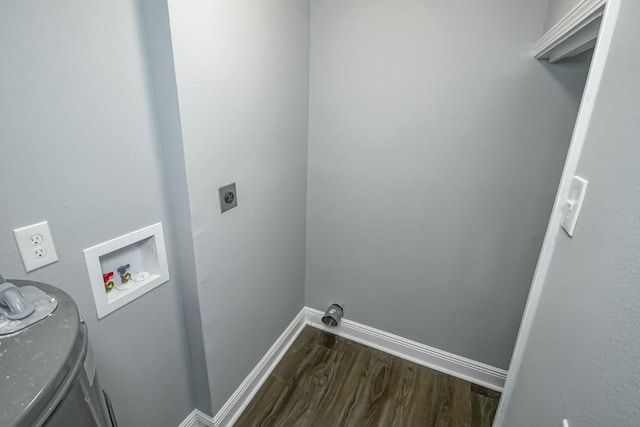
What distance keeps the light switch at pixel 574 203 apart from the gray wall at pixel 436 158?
0.67m

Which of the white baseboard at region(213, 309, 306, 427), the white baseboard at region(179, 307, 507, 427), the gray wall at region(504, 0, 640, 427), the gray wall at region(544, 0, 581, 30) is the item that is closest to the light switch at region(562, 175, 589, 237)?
the gray wall at region(504, 0, 640, 427)

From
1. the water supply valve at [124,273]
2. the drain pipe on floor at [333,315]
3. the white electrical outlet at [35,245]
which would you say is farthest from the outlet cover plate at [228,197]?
the drain pipe on floor at [333,315]

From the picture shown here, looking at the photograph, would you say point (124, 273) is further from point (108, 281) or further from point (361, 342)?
point (361, 342)

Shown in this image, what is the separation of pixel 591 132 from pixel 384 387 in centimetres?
152

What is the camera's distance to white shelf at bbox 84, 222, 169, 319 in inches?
34.0

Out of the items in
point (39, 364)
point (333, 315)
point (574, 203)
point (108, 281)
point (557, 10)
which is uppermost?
point (557, 10)

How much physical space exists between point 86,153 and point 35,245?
26cm

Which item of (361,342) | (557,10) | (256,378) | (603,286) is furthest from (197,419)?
(557,10)

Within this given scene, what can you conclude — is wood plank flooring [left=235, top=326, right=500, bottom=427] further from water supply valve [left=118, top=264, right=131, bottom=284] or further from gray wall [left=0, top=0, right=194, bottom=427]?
water supply valve [left=118, top=264, right=131, bottom=284]

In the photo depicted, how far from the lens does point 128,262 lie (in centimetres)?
99

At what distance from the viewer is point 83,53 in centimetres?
75

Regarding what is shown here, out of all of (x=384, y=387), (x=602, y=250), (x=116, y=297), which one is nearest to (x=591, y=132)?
(x=602, y=250)

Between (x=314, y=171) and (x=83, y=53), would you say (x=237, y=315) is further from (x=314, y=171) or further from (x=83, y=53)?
(x=83, y=53)

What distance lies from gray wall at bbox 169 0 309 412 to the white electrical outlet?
376 mm
